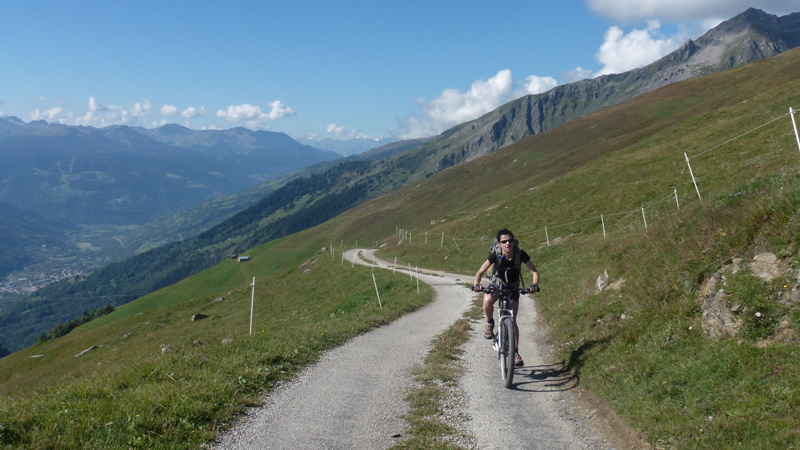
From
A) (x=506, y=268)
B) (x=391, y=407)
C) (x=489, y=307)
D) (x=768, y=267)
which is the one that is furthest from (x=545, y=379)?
(x=768, y=267)

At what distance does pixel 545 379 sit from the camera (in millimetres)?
10953

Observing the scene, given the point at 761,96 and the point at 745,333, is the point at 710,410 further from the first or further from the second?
the point at 761,96

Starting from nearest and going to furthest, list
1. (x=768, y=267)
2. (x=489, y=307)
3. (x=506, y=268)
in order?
(x=768, y=267) → (x=506, y=268) → (x=489, y=307)

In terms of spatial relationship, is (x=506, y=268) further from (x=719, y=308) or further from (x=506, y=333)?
(x=719, y=308)

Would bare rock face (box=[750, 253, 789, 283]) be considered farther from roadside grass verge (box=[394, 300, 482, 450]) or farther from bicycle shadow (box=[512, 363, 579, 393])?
roadside grass verge (box=[394, 300, 482, 450])

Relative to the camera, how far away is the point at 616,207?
39969mm

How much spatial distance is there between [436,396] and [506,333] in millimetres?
2180

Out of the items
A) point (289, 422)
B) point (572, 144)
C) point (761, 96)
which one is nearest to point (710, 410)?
point (289, 422)

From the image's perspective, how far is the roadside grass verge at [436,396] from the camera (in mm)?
7386

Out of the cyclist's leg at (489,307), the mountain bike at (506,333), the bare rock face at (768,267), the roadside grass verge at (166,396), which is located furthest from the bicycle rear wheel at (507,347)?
the roadside grass verge at (166,396)

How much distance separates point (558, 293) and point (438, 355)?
10.2 meters

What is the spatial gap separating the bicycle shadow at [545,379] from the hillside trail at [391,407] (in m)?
0.02

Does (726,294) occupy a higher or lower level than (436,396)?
higher

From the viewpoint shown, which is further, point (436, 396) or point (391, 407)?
point (436, 396)
